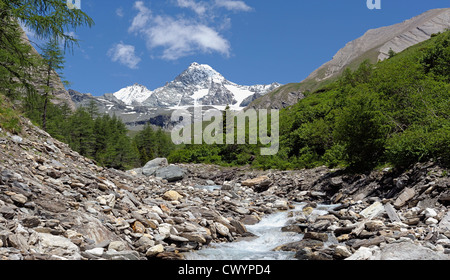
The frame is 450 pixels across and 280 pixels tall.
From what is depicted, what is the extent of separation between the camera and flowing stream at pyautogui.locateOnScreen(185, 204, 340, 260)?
914 centimetres

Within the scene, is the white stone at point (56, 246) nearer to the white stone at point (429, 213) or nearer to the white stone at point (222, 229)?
the white stone at point (222, 229)

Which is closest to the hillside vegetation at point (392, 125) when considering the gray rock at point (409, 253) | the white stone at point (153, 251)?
Result: the gray rock at point (409, 253)

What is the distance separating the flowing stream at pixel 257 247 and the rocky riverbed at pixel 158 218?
36 centimetres

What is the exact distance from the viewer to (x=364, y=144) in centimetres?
1806

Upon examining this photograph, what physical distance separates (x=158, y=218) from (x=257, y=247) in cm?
385

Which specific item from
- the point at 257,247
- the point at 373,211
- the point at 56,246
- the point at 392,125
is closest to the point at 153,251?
the point at 56,246

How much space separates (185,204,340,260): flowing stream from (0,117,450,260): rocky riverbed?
1.18 ft

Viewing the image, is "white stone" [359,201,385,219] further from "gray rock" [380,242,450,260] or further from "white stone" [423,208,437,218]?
"gray rock" [380,242,450,260]

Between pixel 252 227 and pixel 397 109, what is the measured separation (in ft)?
43.4

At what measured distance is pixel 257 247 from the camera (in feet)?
34.7

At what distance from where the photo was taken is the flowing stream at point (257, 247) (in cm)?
914

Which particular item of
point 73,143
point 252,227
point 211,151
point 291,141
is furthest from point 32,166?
point 73,143

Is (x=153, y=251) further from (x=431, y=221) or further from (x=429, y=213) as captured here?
(x=429, y=213)
